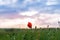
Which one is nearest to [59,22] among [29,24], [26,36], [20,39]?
[29,24]

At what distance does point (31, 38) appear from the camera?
3.12m

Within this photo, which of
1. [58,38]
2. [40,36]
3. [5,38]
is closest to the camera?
[5,38]

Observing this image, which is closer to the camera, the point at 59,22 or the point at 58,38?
the point at 58,38

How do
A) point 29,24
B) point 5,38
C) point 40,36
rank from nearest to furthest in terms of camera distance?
point 5,38 < point 40,36 < point 29,24

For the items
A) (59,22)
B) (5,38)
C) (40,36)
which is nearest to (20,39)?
(5,38)

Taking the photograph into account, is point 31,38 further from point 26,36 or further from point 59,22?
point 59,22

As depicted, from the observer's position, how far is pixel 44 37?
2.94 meters

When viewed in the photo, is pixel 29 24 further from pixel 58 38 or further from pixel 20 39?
pixel 20 39

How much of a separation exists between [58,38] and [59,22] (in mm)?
1952

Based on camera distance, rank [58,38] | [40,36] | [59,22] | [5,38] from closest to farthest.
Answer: [5,38]
[40,36]
[58,38]
[59,22]

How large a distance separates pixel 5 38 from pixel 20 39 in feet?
0.69

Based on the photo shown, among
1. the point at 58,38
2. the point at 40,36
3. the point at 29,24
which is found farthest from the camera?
the point at 29,24

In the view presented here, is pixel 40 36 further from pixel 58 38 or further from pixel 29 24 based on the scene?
pixel 29 24

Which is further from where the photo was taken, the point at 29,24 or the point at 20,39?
the point at 29,24
